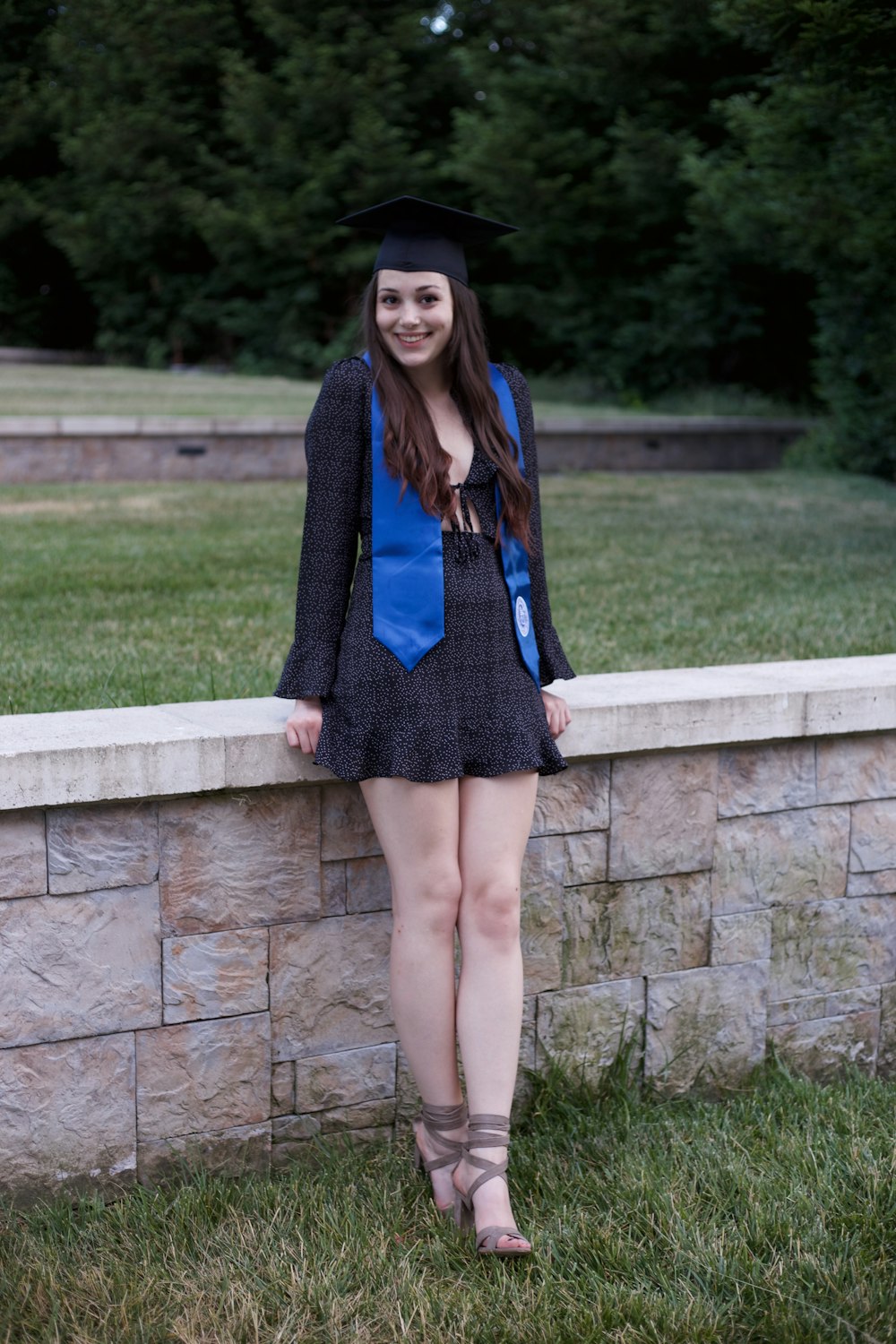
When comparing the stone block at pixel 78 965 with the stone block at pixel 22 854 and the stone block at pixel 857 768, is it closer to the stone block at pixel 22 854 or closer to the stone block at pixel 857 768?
the stone block at pixel 22 854

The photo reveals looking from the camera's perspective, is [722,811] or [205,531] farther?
[205,531]

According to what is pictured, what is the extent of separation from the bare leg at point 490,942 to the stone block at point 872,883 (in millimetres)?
1213

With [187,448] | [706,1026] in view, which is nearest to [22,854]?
[706,1026]

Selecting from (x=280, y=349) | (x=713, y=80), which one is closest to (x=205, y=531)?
(x=713, y=80)

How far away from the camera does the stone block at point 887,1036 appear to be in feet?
12.1

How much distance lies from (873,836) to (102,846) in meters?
1.92

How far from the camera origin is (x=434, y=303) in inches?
106

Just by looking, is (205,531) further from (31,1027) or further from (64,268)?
(64,268)

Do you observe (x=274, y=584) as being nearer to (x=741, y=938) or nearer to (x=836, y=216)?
(x=741, y=938)

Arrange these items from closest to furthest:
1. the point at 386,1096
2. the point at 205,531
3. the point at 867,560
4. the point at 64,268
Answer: the point at 386,1096 → the point at 867,560 → the point at 205,531 → the point at 64,268

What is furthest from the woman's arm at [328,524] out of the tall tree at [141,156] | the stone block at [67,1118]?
the tall tree at [141,156]

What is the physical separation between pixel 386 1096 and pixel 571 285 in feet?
66.0

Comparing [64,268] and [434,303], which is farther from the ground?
[64,268]

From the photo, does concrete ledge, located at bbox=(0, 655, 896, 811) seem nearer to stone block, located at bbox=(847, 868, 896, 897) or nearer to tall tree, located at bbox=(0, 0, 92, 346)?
stone block, located at bbox=(847, 868, 896, 897)
